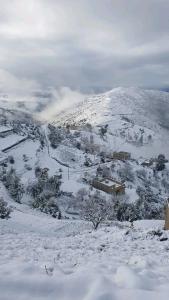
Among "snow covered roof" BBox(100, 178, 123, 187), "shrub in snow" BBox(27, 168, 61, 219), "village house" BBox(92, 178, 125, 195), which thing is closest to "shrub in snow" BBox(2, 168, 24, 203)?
"shrub in snow" BBox(27, 168, 61, 219)

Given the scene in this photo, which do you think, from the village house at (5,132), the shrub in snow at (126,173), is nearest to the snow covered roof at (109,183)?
the shrub in snow at (126,173)

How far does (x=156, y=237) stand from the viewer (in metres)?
22.4

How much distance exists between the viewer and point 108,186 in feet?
273

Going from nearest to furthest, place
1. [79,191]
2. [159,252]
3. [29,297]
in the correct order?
[29,297] < [159,252] < [79,191]

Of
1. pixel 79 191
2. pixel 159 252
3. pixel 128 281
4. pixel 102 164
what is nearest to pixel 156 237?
pixel 159 252

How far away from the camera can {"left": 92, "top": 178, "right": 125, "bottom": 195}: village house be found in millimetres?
82625

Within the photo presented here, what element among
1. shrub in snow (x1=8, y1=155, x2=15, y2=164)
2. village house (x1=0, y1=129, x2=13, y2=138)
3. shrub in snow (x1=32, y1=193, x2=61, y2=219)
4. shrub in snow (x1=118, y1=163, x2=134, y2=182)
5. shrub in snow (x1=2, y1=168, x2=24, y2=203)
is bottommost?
shrub in snow (x1=118, y1=163, x2=134, y2=182)

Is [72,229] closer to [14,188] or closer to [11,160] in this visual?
[14,188]

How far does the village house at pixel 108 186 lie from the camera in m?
82.6

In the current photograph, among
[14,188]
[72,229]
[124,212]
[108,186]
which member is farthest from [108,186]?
[72,229]

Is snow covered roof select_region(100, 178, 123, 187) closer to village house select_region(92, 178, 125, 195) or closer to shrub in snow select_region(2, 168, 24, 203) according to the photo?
village house select_region(92, 178, 125, 195)

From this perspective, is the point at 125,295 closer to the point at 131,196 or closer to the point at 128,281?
the point at 128,281

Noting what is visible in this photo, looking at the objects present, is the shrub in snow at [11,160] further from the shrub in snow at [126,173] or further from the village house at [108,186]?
the shrub in snow at [126,173]

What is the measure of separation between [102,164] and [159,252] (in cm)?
9141
